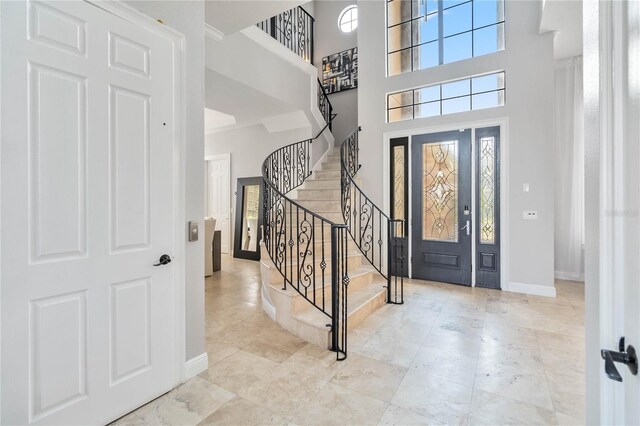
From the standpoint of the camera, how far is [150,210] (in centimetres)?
195

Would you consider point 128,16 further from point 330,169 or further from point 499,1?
point 499,1

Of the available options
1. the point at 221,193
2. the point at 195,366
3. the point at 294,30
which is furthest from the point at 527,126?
the point at 221,193

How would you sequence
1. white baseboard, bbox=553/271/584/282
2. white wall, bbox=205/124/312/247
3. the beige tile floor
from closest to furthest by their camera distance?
the beige tile floor → white baseboard, bbox=553/271/584/282 → white wall, bbox=205/124/312/247

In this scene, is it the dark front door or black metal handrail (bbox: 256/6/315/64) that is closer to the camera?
the dark front door

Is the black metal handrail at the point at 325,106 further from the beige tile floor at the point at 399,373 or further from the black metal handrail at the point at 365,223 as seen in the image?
the beige tile floor at the point at 399,373

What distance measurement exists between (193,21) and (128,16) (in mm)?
523

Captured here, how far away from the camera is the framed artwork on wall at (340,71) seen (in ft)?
23.3

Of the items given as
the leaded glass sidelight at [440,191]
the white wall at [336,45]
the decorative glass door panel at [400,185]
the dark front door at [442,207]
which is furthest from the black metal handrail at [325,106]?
the leaded glass sidelight at [440,191]

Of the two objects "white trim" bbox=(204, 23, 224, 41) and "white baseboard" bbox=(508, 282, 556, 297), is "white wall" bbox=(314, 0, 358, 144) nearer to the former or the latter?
"white trim" bbox=(204, 23, 224, 41)

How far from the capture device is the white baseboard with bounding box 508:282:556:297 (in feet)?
13.5

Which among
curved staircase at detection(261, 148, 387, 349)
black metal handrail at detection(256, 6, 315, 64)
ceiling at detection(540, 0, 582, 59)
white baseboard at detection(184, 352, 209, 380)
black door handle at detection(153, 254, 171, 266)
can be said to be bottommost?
white baseboard at detection(184, 352, 209, 380)

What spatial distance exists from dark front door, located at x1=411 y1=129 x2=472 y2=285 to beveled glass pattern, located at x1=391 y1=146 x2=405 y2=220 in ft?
0.64

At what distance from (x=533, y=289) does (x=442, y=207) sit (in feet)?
5.40

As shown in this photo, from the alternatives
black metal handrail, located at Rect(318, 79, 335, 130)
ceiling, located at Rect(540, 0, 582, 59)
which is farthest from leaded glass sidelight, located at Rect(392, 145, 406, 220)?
ceiling, located at Rect(540, 0, 582, 59)
